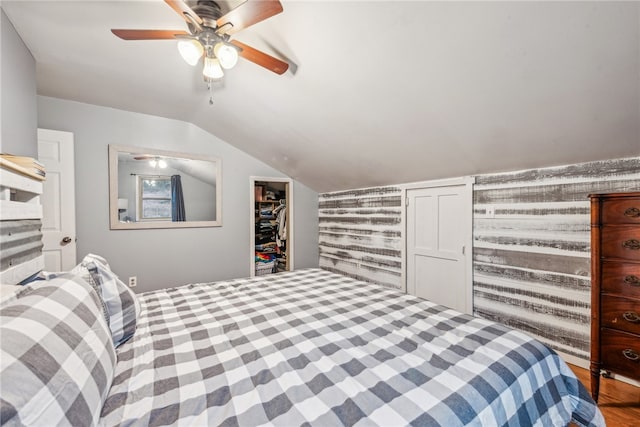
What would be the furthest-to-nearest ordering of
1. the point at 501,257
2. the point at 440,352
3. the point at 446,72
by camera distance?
the point at 501,257 < the point at 446,72 < the point at 440,352

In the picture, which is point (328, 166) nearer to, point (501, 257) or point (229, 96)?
point (229, 96)

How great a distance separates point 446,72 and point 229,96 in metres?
1.99

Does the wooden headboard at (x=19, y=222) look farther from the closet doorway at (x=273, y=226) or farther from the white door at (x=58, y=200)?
the closet doorway at (x=273, y=226)

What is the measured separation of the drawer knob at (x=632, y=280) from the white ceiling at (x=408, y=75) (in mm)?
878

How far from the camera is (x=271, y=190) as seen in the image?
16.1 feet

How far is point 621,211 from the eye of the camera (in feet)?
5.23

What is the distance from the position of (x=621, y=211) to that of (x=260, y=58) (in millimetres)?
2366

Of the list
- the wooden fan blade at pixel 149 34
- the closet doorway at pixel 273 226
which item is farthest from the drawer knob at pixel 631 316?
the closet doorway at pixel 273 226

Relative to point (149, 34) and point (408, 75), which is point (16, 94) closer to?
point (149, 34)

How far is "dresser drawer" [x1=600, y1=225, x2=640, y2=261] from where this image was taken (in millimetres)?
1559

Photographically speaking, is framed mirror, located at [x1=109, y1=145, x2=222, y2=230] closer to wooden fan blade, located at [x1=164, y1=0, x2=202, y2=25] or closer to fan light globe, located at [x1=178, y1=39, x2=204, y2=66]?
fan light globe, located at [x1=178, y1=39, x2=204, y2=66]

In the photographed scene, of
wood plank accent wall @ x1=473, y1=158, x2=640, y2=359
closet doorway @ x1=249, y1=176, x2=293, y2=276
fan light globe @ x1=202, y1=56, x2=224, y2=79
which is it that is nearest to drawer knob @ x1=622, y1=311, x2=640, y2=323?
wood plank accent wall @ x1=473, y1=158, x2=640, y2=359

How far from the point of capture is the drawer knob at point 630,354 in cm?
157

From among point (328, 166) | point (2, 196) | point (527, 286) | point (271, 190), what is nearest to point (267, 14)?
point (2, 196)
